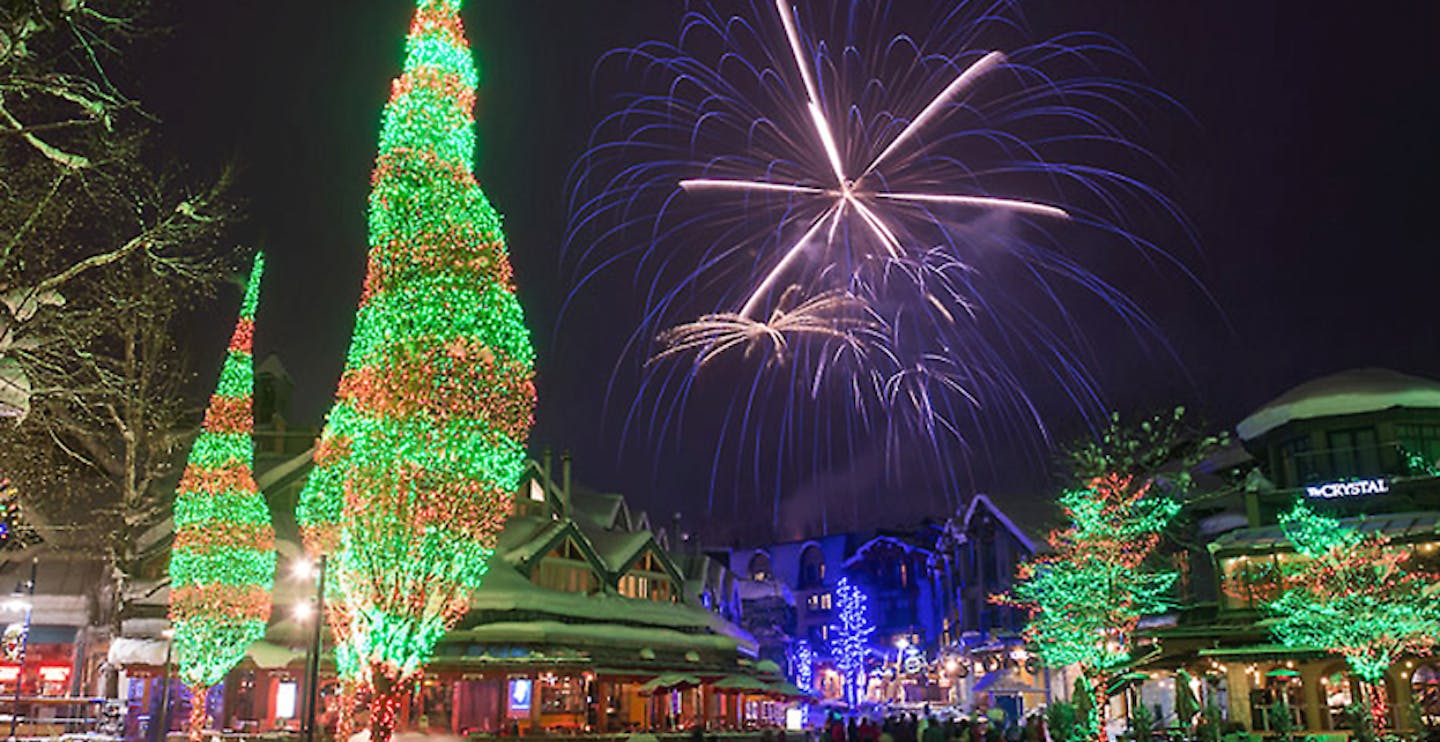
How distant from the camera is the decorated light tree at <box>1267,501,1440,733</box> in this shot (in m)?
34.3

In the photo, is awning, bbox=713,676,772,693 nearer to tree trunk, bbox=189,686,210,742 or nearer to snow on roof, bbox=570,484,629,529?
snow on roof, bbox=570,484,629,529

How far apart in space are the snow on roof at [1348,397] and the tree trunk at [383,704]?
121ft

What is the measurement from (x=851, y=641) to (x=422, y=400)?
72.1 m

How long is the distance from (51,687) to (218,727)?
21.2ft

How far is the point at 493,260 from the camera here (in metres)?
21.7

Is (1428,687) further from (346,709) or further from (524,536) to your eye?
(346,709)

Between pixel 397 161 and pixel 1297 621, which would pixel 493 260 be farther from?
pixel 1297 621

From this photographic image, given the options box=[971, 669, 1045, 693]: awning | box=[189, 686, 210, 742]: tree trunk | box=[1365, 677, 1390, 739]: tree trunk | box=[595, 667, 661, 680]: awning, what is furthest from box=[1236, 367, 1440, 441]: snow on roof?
box=[189, 686, 210, 742]: tree trunk

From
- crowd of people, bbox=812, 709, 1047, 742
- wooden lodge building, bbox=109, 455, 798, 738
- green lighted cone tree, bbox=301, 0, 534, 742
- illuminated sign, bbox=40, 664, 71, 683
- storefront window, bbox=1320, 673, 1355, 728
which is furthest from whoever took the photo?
storefront window, bbox=1320, 673, 1355, 728

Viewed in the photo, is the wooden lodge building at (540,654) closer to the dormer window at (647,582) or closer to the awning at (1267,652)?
the dormer window at (647,582)

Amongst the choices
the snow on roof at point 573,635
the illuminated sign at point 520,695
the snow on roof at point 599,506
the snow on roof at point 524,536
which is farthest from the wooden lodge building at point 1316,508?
the snow on roof at point 599,506

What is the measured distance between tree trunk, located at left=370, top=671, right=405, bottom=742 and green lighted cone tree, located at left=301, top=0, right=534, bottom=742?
31 millimetres

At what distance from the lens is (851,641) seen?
8775 cm

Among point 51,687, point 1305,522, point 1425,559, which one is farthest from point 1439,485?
point 51,687
